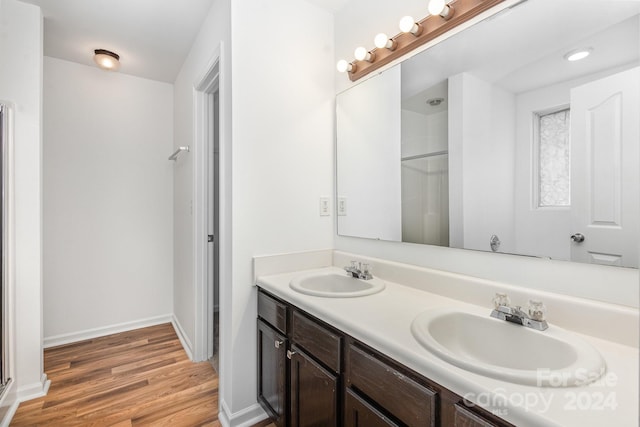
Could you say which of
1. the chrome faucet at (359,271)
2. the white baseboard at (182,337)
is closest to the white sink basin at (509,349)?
the chrome faucet at (359,271)

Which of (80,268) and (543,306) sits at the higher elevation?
(543,306)

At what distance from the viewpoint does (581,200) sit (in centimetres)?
92

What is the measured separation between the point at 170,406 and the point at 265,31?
2.14 metres

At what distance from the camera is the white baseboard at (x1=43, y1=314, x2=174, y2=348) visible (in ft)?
8.30

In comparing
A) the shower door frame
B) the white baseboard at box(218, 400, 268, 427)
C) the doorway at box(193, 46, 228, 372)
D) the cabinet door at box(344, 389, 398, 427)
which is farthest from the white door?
the shower door frame

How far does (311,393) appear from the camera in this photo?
120 cm

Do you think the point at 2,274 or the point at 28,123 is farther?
the point at 28,123

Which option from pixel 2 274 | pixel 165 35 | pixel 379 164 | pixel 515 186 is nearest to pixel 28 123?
pixel 2 274

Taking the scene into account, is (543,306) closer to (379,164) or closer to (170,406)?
(379,164)

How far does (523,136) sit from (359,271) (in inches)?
34.8

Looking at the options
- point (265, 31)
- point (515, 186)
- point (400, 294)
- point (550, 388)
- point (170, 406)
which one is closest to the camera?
point (550, 388)

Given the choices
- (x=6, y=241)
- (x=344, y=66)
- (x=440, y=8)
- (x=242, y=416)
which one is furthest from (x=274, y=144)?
(x=6, y=241)

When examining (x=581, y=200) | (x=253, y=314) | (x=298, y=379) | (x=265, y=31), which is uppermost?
(x=265, y=31)

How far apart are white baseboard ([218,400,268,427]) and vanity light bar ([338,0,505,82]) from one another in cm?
188
